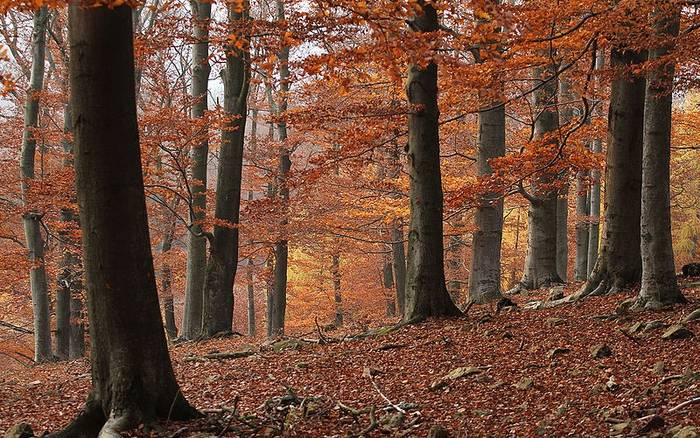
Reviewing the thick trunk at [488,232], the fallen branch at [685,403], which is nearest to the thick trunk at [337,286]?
the thick trunk at [488,232]

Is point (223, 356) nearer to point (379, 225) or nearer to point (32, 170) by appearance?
point (32, 170)

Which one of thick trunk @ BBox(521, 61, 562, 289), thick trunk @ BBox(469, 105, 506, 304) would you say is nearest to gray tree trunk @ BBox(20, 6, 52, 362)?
thick trunk @ BBox(469, 105, 506, 304)

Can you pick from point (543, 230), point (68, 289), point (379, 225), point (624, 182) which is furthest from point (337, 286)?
point (624, 182)

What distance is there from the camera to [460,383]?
664cm

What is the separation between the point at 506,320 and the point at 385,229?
1084 cm

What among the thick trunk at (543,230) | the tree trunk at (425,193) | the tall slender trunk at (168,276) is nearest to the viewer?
the tree trunk at (425,193)

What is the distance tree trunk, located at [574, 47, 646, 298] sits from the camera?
9.73 m

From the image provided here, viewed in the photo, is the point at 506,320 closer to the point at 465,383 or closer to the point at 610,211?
the point at 610,211

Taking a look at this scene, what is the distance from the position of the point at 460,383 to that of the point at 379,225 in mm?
12897

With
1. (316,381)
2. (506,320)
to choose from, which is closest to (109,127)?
(316,381)

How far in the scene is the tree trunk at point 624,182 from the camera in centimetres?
973

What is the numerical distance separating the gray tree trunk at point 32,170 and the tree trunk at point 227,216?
3527 millimetres

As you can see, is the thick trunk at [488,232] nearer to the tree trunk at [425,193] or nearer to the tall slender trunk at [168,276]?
the tree trunk at [425,193]

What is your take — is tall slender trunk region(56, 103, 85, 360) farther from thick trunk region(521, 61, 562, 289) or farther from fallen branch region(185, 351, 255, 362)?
thick trunk region(521, 61, 562, 289)
